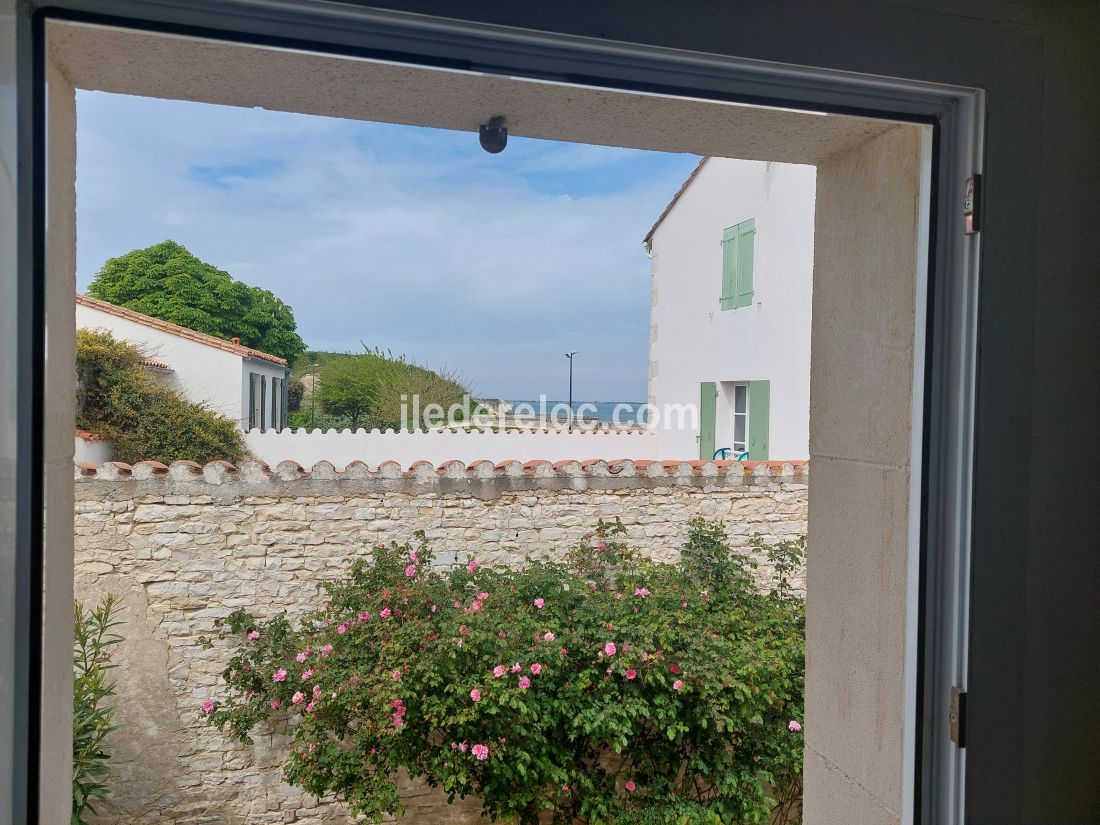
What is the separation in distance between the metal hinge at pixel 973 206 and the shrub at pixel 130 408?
27.1ft

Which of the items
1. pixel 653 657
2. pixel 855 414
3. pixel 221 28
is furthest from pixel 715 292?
pixel 221 28

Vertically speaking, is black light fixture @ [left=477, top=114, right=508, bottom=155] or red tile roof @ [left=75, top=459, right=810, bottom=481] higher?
black light fixture @ [left=477, top=114, right=508, bottom=155]

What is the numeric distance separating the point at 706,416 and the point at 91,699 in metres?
6.46

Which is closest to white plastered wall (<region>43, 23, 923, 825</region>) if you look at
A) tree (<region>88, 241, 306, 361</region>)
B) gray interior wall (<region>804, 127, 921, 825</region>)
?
gray interior wall (<region>804, 127, 921, 825</region>)

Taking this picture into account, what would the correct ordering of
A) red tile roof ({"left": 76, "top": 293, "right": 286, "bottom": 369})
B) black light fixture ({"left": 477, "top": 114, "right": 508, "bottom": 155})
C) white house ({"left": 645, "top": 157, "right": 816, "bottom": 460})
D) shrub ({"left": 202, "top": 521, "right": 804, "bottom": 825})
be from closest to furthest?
black light fixture ({"left": 477, "top": 114, "right": 508, "bottom": 155}) < shrub ({"left": 202, "top": 521, "right": 804, "bottom": 825}) < white house ({"left": 645, "top": 157, "right": 816, "bottom": 460}) < red tile roof ({"left": 76, "top": 293, "right": 286, "bottom": 369})

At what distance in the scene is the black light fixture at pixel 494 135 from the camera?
3.99 feet

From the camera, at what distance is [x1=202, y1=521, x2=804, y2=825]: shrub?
3.41 m

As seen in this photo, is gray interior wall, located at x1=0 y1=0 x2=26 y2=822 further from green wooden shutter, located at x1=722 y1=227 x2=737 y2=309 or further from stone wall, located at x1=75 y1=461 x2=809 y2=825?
green wooden shutter, located at x1=722 y1=227 x2=737 y2=309

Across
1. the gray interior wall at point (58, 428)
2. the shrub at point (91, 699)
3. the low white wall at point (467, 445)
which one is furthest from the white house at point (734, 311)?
the gray interior wall at point (58, 428)

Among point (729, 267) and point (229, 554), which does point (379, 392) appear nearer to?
point (729, 267)

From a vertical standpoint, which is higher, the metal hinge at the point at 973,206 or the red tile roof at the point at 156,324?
the red tile roof at the point at 156,324

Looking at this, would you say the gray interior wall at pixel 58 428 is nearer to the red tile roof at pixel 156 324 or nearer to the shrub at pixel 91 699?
the shrub at pixel 91 699

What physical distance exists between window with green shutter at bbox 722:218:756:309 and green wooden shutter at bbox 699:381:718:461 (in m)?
1.00

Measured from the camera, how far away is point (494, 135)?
123 cm
